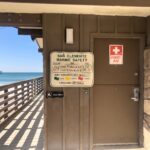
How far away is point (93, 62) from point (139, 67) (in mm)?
792

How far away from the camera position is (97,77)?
4.72 meters

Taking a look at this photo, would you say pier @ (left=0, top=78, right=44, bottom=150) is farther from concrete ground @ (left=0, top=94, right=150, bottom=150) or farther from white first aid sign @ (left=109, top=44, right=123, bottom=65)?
white first aid sign @ (left=109, top=44, right=123, bottom=65)

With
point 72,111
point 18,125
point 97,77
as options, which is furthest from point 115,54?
point 18,125

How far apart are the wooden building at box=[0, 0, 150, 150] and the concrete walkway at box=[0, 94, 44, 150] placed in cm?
80

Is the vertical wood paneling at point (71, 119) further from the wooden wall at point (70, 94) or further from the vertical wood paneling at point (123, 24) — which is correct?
the vertical wood paneling at point (123, 24)

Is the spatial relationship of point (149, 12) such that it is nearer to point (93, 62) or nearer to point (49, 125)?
point (93, 62)

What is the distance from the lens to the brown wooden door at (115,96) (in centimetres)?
473

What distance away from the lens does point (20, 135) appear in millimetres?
5855

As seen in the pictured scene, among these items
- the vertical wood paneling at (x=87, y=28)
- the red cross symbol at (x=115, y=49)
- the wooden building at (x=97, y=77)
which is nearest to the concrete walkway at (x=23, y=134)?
the wooden building at (x=97, y=77)

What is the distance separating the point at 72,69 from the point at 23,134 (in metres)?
2.15

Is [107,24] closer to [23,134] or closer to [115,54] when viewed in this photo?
[115,54]

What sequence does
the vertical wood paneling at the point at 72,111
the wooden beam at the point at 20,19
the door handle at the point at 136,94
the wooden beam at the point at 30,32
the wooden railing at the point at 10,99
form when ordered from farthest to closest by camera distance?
1. the wooden railing at the point at 10,99
2. the wooden beam at the point at 30,32
3. the door handle at the point at 136,94
4. the vertical wood paneling at the point at 72,111
5. the wooden beam at the point at 20,19

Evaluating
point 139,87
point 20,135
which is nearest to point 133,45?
point 139,87

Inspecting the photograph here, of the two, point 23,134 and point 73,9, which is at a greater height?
point 73,9
